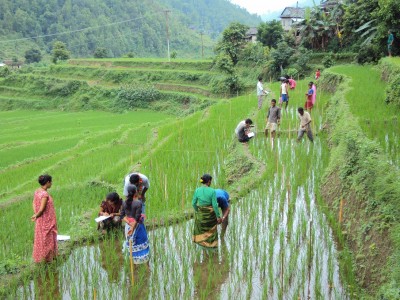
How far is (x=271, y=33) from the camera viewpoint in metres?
28.6

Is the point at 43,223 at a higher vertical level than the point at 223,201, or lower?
lower

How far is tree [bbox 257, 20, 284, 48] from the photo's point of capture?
1117 inches

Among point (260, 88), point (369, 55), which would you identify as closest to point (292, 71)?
point (369, 55)

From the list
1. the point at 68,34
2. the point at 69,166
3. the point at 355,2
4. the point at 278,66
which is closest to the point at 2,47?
the point at 68,34

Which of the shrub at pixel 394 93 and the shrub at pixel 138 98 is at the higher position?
the shrub at pixel 394 93

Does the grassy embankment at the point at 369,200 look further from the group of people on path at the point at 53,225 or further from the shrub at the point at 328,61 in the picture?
the shrub at the point at 328,61

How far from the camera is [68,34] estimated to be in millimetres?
63094

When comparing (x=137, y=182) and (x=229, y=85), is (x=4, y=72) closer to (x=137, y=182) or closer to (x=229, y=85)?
(x=229, y=85)

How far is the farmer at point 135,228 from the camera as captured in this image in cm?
457

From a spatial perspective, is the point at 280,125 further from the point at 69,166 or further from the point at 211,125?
the point at 69,166

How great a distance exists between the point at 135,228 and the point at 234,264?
3.96 feet

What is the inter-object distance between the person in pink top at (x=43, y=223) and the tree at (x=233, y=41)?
2559 cm

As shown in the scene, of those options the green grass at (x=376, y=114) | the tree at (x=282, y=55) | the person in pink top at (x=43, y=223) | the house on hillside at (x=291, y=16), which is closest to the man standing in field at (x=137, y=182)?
the person in pink top at (x=43, y=223)

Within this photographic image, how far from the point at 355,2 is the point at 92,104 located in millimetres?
18412
